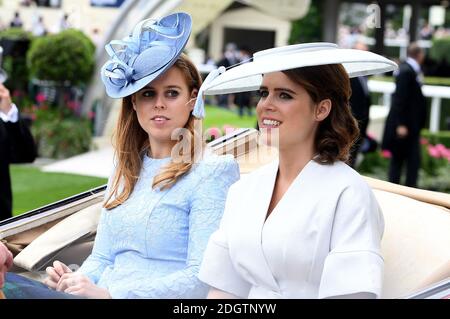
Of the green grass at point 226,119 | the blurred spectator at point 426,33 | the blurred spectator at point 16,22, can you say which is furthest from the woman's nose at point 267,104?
the blurred spectator at point 426,33

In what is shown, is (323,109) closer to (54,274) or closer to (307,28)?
(54,274)

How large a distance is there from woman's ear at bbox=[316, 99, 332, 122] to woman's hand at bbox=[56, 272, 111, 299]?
0.75 metres

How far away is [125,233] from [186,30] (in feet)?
2.05

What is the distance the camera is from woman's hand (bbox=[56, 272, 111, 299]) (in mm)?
2406

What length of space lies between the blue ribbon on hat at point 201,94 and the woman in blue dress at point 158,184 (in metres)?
0.07

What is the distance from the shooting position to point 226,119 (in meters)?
17.2

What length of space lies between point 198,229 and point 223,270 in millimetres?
261

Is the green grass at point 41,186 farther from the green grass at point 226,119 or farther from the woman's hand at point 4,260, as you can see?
the green grass at point 226,119

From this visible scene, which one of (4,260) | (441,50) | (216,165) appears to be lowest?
(441,50)

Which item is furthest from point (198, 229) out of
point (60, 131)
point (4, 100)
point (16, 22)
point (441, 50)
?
point (441, 50)

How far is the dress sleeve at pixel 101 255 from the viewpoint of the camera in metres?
2.78

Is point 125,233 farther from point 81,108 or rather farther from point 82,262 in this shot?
point 81,108

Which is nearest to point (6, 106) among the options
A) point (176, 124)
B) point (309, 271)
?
point (176, 124)

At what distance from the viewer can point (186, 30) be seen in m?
2.70
